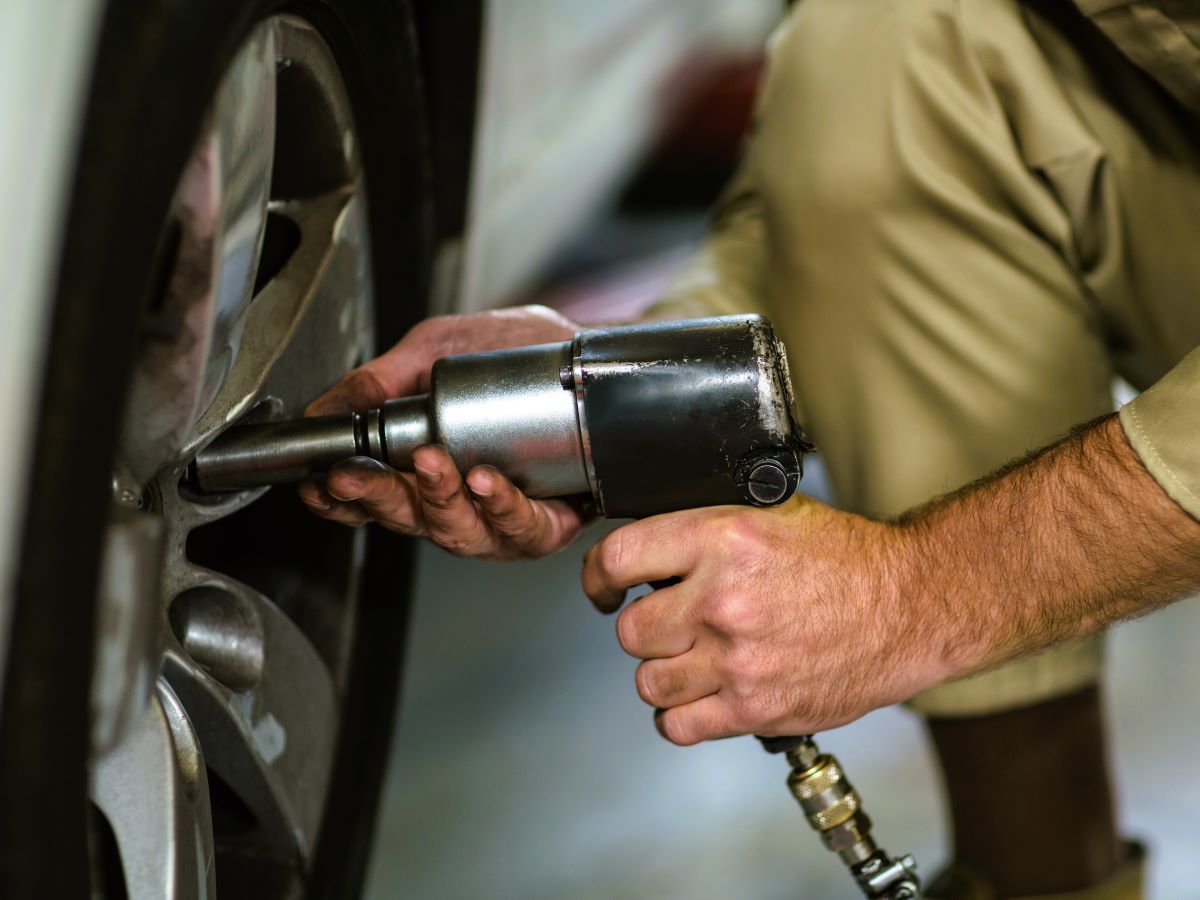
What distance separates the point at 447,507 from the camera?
59 centimetres

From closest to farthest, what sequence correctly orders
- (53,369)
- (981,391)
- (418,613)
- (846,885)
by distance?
(53,369)
(981,391)
(846,885)
(418,613)

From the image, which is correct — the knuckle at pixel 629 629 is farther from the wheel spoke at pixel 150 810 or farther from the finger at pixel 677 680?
the wheel spoke at pixel 150 810

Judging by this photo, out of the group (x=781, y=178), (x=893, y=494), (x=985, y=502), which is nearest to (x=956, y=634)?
(x=985, y=502)

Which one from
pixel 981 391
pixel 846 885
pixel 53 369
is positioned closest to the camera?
pixel 53 369

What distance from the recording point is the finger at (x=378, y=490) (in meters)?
0.59

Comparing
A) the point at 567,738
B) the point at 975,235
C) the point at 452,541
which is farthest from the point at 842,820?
the point at 567,738

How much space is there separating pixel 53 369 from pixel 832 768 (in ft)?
1.33

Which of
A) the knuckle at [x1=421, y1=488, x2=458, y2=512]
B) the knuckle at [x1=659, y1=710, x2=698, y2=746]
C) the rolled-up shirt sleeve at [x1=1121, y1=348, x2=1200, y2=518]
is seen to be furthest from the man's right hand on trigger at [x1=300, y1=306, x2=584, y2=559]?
the rolled-up shirt sleeve at [x1=1121, y1=348, x2=1200, y2=518]

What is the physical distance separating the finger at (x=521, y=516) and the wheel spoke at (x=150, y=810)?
0.53 ft

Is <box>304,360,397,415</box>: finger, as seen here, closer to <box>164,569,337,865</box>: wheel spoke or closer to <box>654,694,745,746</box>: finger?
<box>164,569,337,865</box>: wheel spoke

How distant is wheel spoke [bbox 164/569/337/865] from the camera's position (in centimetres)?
62

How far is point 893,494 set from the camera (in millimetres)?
772

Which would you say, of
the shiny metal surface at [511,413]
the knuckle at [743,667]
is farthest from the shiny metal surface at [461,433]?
the knuckle at [743,667]

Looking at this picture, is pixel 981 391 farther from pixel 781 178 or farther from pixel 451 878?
Answer: pixel 451 878
